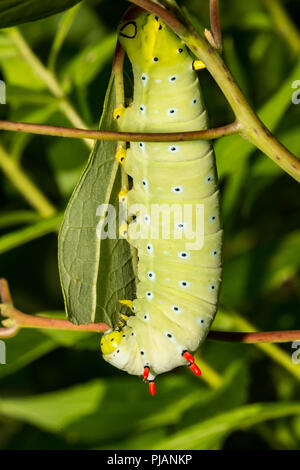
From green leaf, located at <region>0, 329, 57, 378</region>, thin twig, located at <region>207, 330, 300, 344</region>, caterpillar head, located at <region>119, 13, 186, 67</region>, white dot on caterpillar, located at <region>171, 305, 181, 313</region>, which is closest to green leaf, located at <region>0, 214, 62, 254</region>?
green leaf, located at <region>0, 329, 57, 378</region>

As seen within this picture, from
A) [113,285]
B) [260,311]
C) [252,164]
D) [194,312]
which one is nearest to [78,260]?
[113,285]

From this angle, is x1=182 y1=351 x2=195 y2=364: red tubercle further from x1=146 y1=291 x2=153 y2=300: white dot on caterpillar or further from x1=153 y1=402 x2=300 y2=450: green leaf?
x1=153 y1=402 x2=300 y2=450: green leaf

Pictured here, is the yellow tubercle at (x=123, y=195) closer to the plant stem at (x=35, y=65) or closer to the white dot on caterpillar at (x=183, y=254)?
the white dot on caterpillar at (x=183, y=254)

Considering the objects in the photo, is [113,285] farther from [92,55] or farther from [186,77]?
[92,55]

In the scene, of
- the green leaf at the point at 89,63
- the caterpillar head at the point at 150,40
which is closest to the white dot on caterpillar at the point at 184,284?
the caterpillar head at the point at 150,40

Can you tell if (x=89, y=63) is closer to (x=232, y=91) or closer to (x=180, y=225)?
(x=180, y=225)
